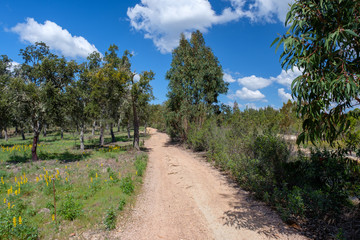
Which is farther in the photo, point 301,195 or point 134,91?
point 134,91

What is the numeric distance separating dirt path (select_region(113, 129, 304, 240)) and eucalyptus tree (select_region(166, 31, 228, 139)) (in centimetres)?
1331

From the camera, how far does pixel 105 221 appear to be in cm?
560

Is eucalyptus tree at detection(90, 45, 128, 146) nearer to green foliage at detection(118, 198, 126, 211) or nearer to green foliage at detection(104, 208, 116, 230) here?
green foliage at detection(118, 198, 126, 211)

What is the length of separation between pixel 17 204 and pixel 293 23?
8.84 m

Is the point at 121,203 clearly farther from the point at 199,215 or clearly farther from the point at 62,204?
the point at 199,215

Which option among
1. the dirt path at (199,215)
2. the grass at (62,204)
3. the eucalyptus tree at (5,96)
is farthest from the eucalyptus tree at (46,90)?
the dirt path at (199,215)

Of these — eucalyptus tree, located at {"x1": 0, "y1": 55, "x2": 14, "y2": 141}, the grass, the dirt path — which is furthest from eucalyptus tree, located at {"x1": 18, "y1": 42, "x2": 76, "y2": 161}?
the dirt path

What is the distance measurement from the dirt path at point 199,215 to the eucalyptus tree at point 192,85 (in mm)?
13306

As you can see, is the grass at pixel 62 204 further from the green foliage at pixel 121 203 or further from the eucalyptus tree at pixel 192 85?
the eucalyptus tree at pixel 192 85

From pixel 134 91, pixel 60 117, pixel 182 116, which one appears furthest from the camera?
pixel 182 116

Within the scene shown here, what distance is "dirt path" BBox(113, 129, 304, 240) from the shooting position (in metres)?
5.35

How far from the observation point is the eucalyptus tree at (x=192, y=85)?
23078 mm

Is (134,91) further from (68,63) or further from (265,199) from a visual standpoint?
(265,199)

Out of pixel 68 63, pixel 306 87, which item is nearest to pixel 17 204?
pixel 306 87
